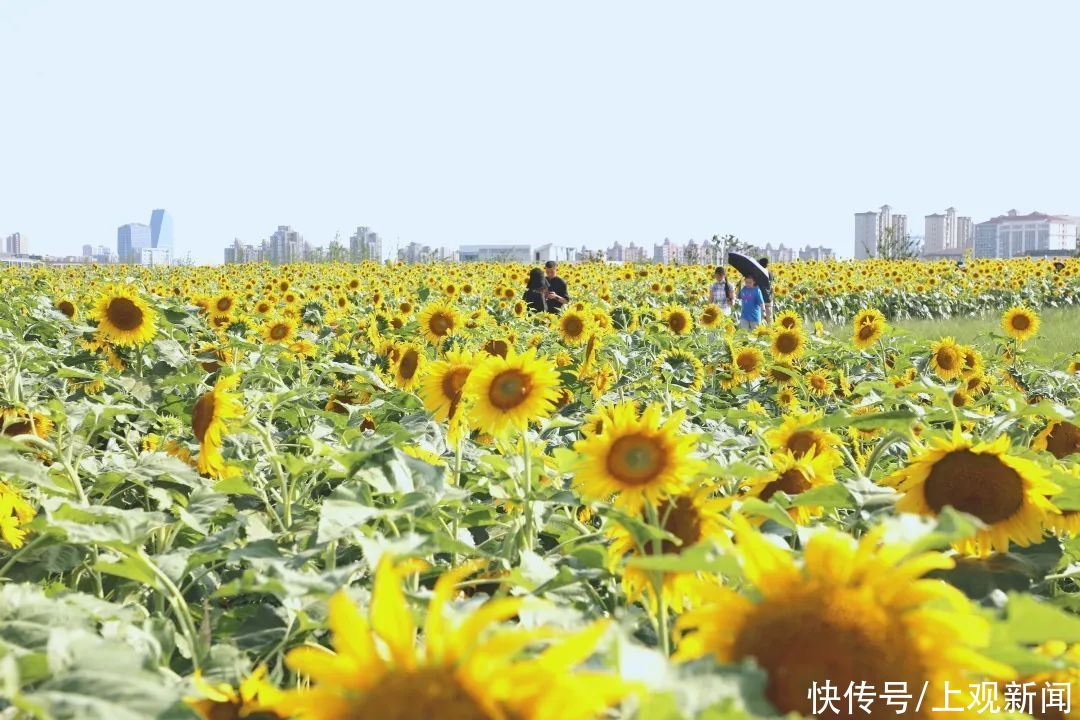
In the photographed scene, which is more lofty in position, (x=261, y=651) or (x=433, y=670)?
(x=433, y=670)

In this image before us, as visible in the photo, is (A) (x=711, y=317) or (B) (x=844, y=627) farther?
(A) (x=711, y=317)

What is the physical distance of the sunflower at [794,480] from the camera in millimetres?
1938

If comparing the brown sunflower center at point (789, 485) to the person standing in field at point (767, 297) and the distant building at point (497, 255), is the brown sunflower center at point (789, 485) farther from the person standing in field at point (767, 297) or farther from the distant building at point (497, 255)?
the distant building at point (497, 255)

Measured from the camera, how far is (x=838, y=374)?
650 cm

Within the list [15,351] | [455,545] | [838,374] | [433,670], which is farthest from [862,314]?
[433,670]

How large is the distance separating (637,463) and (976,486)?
2.00 ft

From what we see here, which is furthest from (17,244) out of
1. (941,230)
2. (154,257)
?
(941,230)

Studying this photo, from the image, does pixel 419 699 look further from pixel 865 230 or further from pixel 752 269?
pixel 865 230

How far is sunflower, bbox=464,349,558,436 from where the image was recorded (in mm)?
2264

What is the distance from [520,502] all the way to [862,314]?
5804 mm

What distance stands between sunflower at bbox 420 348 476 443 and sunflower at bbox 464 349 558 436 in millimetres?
343

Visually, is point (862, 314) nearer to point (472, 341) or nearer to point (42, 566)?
point (472, 341)

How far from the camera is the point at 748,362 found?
626 cm

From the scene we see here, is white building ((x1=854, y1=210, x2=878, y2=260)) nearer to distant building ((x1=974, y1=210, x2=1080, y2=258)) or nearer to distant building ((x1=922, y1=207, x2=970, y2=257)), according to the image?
distant building ((x1=922, y1=207, x2=970, y2=257))
